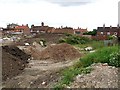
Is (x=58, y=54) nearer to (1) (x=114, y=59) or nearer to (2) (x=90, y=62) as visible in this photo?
(2) (x=90, y=62)

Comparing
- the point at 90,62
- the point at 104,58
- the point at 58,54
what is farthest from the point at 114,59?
the point at 58,54

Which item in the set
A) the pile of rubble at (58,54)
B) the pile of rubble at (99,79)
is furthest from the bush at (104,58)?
the pile of rubble at (58,54)

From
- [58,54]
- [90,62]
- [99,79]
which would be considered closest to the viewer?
[99,79]

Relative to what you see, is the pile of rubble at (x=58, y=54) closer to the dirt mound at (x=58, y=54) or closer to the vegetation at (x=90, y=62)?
the dirt mound at (x=58, y=54)

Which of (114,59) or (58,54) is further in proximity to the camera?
(58,54)

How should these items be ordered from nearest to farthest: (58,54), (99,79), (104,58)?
(99,79) < (104,58) < (58,54)

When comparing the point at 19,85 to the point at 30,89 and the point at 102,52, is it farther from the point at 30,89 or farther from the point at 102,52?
the point at 102,52

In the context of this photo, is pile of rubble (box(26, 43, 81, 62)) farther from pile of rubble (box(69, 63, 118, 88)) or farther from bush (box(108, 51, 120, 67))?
pile of rubble (box(69, 63, 118, 88))

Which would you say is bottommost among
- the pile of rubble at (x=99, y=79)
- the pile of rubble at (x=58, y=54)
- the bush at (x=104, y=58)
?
the pile of rubble at (x=58, y=54)

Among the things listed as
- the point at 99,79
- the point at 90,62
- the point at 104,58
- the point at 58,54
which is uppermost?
the point at 104,58

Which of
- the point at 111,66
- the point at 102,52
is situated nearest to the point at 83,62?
the point at 102,52

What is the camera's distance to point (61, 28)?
92625 millimetres

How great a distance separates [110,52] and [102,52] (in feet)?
1.60

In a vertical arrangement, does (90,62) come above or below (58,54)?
above
